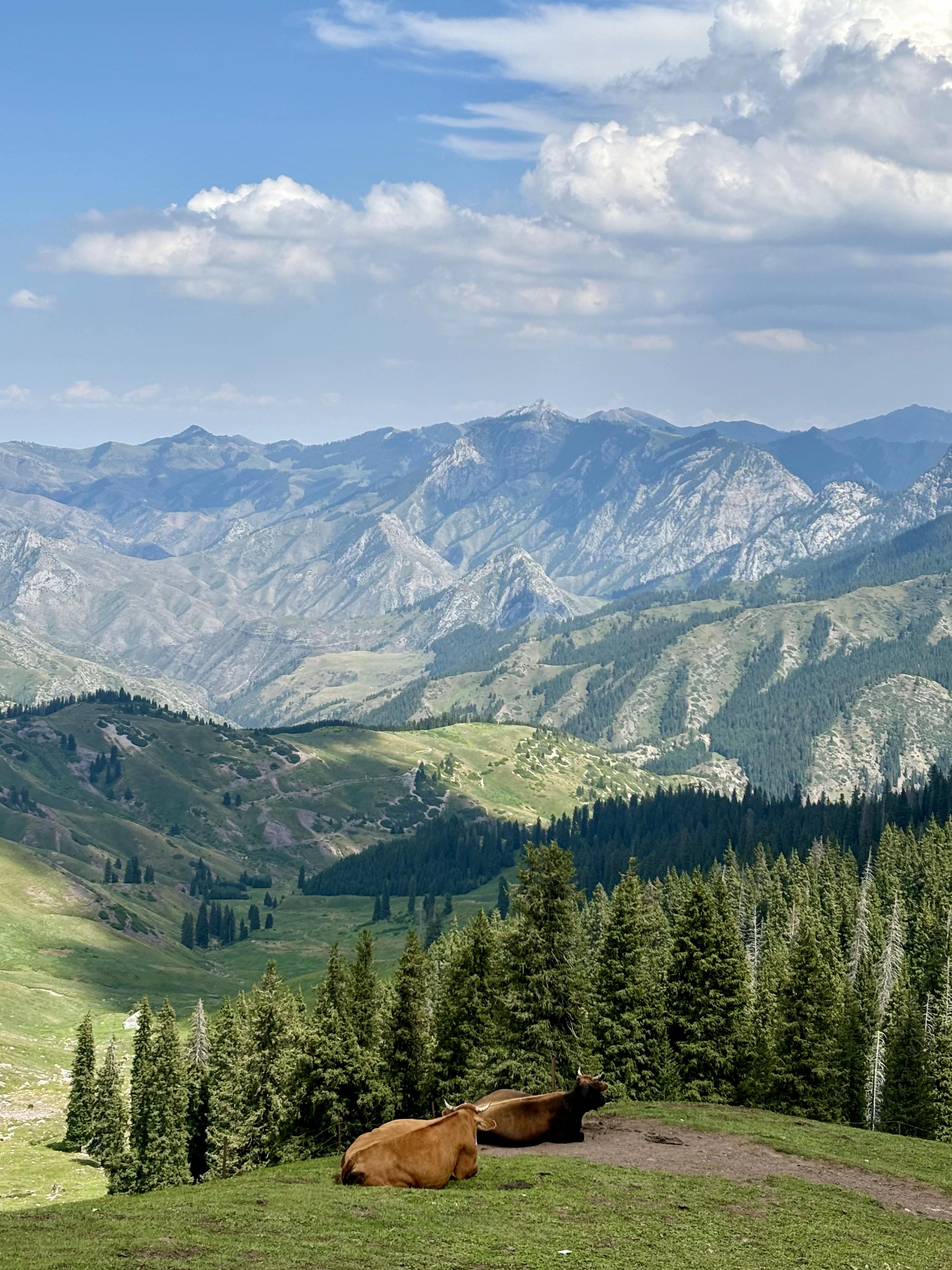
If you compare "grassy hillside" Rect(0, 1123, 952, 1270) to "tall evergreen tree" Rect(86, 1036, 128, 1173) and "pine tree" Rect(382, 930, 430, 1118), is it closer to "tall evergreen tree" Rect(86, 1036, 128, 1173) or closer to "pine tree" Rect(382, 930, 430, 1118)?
"pine tree" Rect(382, 930, 430, 1118)

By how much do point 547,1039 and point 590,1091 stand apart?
17949mm

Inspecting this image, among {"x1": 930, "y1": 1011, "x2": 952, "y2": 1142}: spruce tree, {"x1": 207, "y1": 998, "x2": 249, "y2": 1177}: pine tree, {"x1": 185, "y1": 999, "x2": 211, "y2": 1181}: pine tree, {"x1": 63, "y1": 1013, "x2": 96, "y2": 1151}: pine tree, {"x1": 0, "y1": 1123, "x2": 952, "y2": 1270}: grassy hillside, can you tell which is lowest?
{"x1": 63, "y1": 1013, "x2": 96, "y2": 1151}: pine tree

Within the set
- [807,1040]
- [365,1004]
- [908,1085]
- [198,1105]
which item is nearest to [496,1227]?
[365,1004]

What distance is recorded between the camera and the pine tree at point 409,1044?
7681cm

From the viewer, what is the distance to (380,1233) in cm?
3800

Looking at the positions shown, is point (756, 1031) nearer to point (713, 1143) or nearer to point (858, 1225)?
point (713, 1143)

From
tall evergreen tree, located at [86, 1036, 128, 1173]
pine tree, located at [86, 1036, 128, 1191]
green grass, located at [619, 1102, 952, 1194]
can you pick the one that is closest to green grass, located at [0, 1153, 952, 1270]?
green grass, located at [619, 1102, 952, 1194]

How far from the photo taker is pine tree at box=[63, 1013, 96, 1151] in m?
130

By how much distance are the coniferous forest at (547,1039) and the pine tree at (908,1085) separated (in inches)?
5.8

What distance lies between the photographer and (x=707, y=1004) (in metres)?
79.6

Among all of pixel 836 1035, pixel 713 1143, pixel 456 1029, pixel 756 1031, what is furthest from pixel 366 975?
pixel 836 1035

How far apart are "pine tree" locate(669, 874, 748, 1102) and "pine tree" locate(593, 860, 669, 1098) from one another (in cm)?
125

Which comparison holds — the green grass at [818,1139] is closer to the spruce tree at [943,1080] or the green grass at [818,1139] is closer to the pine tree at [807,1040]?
the pine tree at [807,1040]

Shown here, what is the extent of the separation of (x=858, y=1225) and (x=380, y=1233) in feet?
63.8
